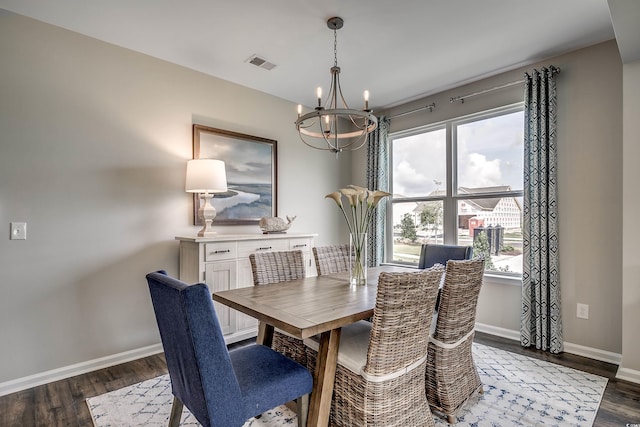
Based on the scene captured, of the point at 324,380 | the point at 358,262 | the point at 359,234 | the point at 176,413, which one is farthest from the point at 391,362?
the point at 176,413

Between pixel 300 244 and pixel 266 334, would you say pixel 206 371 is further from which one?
pixel 300 244

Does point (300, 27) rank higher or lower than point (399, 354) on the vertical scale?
higher

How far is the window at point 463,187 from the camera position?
11.2 feet

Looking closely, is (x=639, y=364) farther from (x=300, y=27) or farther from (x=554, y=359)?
(x=300, y=27)

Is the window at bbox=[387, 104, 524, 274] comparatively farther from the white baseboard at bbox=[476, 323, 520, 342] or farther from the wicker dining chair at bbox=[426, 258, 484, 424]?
the wicker dining chair at bbox=[426, 258, 484, 424]

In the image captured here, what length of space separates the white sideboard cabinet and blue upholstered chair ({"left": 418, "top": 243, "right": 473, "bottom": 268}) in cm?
156

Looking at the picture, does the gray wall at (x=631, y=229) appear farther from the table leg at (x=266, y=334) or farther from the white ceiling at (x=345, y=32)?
the table leg at (x=266, y=334)

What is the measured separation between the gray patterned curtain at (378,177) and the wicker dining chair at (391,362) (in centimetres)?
273

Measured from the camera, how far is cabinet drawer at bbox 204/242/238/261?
2914 millimetres

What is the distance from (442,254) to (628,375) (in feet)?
5.11

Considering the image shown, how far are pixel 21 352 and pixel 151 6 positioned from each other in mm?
2654

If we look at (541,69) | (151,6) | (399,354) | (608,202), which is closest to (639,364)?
(608,202)

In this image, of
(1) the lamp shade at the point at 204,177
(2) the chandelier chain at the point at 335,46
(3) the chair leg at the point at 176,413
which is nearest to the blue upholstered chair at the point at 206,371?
(3) the chair leg at the point at 176,413

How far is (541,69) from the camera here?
310 centimetres
